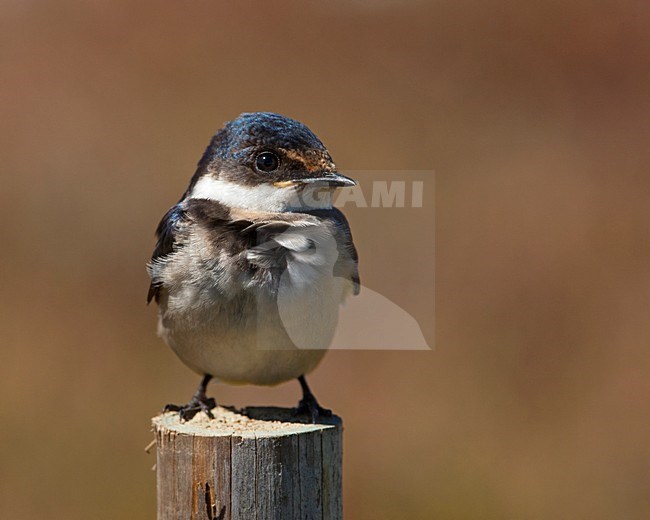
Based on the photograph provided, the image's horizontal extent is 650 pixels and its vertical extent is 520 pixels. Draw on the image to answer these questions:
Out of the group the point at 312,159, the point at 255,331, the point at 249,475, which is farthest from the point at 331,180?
the point at 249,475

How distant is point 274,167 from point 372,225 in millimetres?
3022

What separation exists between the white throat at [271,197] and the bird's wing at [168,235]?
16 cm

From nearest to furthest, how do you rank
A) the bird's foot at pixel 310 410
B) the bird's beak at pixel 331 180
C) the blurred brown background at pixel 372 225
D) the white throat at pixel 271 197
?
1. the bird's foot at pixel 310 410
2. the bird's beak at pixel 331 180
3. the white throat at pixel 271 197
4. the blurred brown background at pixel 372 225

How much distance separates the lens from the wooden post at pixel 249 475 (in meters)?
2.77

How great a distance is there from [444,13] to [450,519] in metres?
6.70

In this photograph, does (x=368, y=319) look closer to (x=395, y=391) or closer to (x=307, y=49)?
(x=395, y=391)

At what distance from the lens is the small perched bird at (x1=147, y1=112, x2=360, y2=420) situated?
11.0 ft

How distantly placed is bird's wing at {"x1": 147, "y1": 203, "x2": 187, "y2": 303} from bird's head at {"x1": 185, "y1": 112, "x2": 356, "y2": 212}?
6.6 inches

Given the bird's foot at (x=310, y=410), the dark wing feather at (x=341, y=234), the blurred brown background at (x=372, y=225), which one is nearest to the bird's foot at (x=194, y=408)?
the bird's foot at (x=310, y=410)

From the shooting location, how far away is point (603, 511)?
643cm

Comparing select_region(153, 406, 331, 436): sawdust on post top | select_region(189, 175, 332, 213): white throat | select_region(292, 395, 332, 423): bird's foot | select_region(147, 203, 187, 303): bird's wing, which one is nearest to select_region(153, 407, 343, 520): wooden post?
select_region(153, 406, 331, 436): sawdust on post top

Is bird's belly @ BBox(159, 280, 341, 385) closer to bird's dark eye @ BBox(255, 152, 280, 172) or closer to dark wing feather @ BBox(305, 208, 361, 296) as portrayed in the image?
dark wing feather @ BBox(305, 208, 361, 296)

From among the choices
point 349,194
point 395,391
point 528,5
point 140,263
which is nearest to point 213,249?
point 349,194

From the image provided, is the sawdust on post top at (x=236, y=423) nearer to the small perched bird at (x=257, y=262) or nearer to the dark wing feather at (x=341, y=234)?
the small perched bird at (x=257, y=262)
